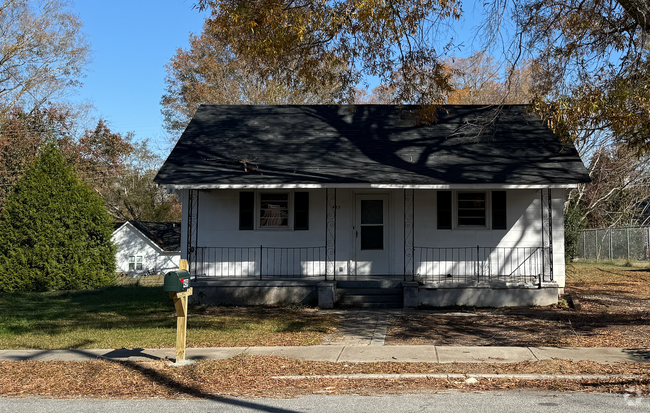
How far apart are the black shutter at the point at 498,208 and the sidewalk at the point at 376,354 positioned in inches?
246

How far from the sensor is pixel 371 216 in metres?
14.6

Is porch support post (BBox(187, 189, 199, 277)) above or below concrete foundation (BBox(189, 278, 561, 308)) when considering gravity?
above

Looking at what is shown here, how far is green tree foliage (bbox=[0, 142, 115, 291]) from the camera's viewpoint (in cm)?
1755

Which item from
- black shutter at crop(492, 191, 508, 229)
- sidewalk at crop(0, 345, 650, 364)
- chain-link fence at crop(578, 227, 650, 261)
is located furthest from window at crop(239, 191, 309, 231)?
chain-link fence at crop(578, 227, 650, 261)

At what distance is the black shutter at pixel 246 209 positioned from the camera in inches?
576

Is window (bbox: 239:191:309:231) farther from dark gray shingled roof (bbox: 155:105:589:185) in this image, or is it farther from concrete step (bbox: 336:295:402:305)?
concrete step (bbox: 336:295:402:305)

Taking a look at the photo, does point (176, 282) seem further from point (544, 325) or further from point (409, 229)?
point (409, 229)

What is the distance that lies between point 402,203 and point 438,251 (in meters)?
1.49

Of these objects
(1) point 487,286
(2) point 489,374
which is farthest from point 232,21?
(2) point 489,374

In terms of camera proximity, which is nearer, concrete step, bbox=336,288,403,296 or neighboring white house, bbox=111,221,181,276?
concrete step, bbox=336,288,403,296

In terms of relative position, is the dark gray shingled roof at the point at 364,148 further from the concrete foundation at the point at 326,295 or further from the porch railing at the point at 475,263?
the concrete foundation at the point at 326,295

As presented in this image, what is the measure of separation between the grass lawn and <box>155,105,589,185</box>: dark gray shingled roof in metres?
3.00

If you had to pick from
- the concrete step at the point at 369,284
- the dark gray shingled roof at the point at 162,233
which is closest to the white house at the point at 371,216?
the concrete step at the point at 369,284

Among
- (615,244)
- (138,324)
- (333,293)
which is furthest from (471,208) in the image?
(615,244)
